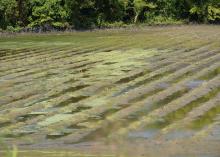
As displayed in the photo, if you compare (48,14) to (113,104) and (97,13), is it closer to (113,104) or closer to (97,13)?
(97,13)

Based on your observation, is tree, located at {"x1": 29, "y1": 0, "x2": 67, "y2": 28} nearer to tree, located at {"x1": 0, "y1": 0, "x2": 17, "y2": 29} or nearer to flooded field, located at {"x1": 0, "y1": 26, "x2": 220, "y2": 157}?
tree, located at {"x1": 0, "y1": 0, "x2": 17, "y2": 29}

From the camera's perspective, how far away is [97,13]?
1187 inches

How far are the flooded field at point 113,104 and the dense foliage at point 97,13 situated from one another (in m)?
13.7

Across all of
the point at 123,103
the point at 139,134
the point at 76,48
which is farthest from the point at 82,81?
the point at 76,48

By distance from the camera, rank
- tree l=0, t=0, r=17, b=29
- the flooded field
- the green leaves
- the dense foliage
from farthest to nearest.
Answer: the green leaves, the dense foliage, tree l=0, t=0, r=17, b=29, the flooded field

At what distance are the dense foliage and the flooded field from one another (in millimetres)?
13666

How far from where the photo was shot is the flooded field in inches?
222

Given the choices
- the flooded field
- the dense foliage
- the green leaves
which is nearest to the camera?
the flooded field

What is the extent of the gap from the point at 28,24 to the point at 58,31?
6.42 ft

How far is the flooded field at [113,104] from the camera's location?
18.5ft

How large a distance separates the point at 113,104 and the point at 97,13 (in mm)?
22583

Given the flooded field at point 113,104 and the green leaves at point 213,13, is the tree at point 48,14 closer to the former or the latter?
the green leaves at point 213,13

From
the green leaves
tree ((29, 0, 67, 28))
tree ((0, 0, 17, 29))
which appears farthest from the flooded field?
the green leaves

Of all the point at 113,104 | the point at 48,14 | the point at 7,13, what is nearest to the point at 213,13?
the point at 48,14
